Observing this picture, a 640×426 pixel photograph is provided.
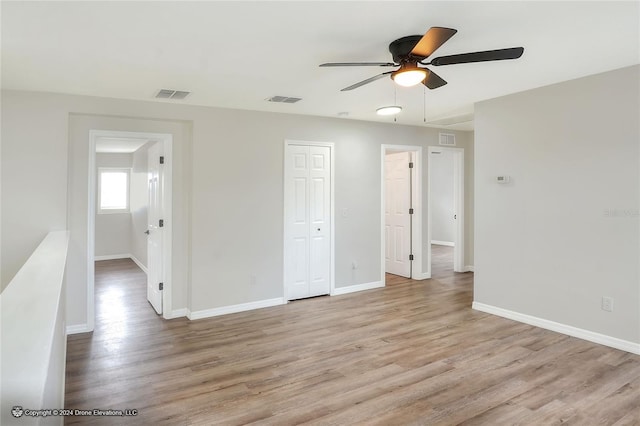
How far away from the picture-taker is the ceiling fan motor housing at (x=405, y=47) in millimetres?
2631

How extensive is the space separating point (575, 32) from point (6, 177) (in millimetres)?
5086

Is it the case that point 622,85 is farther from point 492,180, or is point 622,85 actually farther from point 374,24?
point 374,24

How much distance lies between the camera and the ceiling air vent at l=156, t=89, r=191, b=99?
Result: 13.0 ft

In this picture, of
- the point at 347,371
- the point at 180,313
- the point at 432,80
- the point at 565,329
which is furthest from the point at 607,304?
the point at 180,313

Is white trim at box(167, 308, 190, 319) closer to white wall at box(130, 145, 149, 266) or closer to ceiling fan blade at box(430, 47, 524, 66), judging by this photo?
white wall at box(130, 145, 149, 266)

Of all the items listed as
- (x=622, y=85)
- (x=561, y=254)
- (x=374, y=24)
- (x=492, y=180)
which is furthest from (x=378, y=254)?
(x=374, y=24)

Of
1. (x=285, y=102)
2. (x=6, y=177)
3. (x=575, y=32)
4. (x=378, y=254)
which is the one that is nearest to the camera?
(x=575, y=32)

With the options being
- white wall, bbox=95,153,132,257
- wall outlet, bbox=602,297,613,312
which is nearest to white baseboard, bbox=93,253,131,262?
white wall, bbox=95,153,132,257

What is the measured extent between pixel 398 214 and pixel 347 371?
399 cm

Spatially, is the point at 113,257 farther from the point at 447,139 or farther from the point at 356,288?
the point at 447,139

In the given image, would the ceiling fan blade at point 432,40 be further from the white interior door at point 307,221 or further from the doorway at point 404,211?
the doorway at point 404,211

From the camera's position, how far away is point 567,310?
3.89 metres

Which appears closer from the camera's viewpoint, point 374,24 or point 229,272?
point 374,24

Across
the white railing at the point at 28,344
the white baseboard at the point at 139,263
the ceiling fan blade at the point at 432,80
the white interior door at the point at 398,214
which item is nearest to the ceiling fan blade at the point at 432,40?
the ceiling fan blade at the point at 432,80
